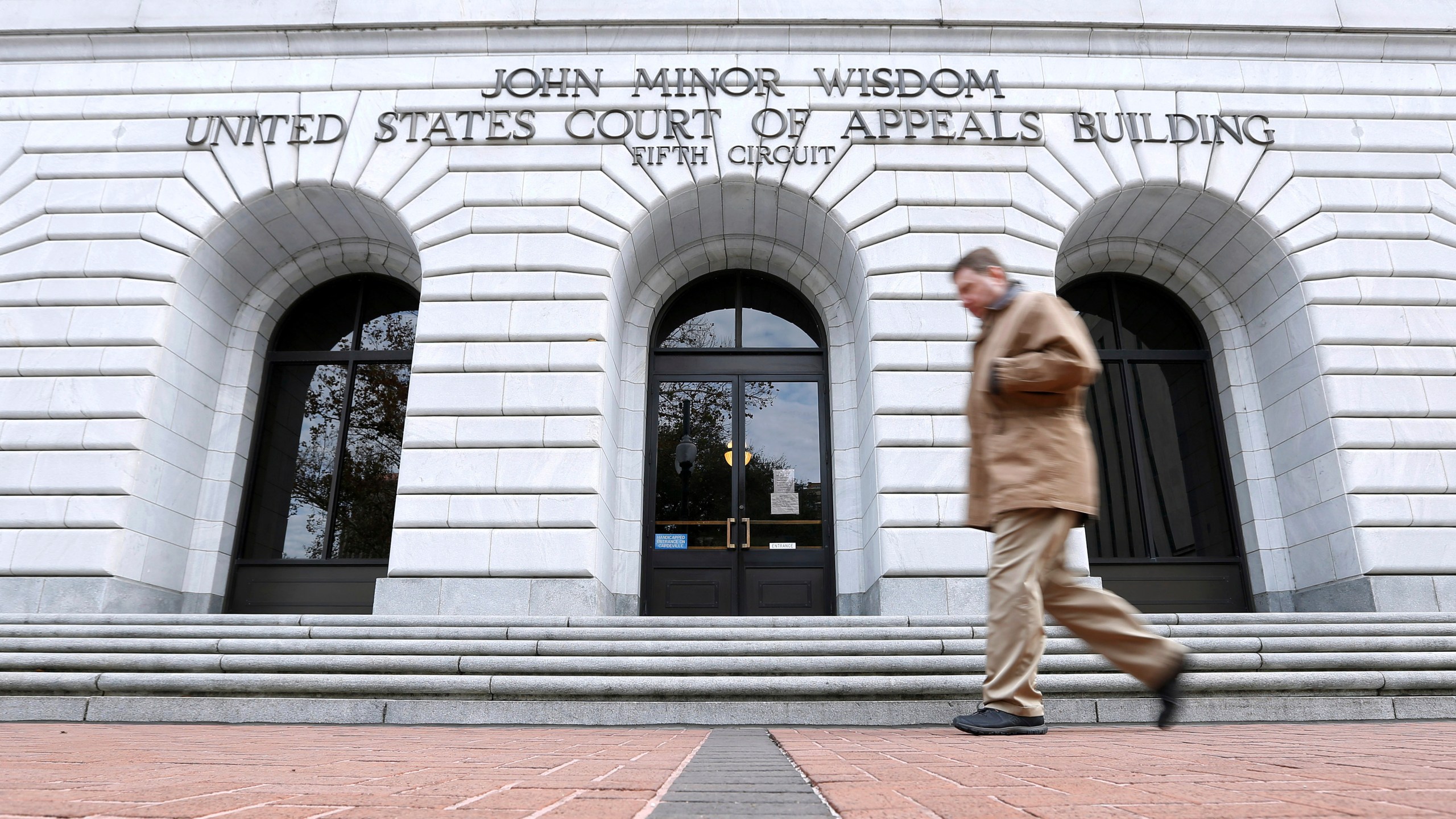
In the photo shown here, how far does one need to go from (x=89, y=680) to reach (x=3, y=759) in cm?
374

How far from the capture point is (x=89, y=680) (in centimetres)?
611

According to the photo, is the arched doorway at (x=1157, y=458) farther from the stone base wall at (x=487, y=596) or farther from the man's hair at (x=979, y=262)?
the man's hair at (x=979, y=262)

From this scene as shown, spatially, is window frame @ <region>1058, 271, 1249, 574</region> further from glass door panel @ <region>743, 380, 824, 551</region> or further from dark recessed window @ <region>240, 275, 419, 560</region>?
dark recessed window @ <region>240, 275, 419, 560</region>

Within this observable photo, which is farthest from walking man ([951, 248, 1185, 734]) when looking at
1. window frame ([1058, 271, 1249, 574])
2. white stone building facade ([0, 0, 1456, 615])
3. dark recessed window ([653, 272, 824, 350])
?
dark recessed window ([653, 272, 824, 350])

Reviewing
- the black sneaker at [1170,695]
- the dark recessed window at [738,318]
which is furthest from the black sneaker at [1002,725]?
the dark recessed window at [738,318]

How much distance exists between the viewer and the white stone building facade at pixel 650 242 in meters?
9.23

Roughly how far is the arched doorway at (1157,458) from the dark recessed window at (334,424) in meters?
9.23

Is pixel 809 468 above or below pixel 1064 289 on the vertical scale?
below

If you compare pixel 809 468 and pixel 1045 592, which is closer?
pixel 1045 592

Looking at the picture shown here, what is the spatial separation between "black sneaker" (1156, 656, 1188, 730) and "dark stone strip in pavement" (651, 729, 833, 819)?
6.51 feet

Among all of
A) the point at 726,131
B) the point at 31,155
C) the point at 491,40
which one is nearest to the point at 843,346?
the point at 726,131

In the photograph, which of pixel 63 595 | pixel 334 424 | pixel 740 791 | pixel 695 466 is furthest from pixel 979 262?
pixel 63 595

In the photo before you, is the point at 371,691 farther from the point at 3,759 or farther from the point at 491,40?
the point at 491,40

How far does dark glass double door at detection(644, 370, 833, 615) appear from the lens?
1071cm
